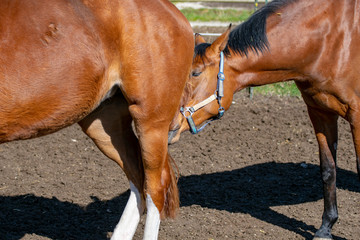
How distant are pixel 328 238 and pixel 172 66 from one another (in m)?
2.04

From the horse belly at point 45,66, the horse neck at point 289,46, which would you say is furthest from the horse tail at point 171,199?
the horse neck at point 289,46

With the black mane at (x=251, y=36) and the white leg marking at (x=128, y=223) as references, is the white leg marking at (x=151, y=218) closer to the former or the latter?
the white leg marking at (x=128, y=223)

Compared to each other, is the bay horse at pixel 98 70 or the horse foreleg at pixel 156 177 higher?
the bay horse at pixel 98 70

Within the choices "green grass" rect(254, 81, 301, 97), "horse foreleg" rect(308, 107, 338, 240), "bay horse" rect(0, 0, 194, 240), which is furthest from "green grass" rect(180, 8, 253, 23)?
"bay horse" rect(0, 0, 194, 240)

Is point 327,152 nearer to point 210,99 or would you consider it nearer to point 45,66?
point 210,99

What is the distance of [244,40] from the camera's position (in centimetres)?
388

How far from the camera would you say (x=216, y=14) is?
11.6 metres

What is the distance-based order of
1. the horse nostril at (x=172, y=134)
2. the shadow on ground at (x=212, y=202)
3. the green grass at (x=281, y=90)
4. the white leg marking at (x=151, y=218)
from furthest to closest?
the green grass at (x=281, y=90) < the shadow on ground at (x=212, y=202) < the horse nostril at (x=172, y=134) < the white leg marking at (x=151, y=218)

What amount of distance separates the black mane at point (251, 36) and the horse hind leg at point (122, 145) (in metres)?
1.00

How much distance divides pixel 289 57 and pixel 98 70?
168 cm

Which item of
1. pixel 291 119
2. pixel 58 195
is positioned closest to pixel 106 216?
pixel 58 195

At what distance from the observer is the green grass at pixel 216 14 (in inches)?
431

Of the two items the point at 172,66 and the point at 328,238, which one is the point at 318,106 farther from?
the point at 172,66

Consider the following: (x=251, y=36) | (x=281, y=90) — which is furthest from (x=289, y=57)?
(x=281, y=90)
